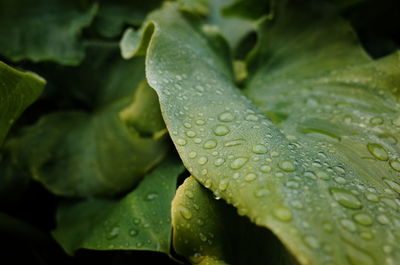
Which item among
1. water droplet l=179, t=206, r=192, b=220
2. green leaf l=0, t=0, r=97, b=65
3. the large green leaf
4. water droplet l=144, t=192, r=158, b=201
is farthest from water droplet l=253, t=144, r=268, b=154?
green leaf l=0, t=0, r=97, b=65

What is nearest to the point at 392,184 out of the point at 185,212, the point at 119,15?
the point at 185,212

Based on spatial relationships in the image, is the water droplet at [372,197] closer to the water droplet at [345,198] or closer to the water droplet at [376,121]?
the water droplet at [345,198]

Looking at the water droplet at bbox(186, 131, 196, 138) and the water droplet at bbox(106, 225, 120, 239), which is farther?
the water droplet at bbox(106, 225, 120, 239)

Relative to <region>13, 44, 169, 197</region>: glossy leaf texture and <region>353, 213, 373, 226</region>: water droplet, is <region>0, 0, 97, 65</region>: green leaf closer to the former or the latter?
<region>13, 44, 169, 197</region>: glossy leaf texture

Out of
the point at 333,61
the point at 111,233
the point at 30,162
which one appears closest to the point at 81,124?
the point at 30,162

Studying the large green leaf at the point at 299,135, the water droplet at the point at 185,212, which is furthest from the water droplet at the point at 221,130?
the water droplet at the point at 185,212

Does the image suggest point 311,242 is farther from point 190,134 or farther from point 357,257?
point 190,134
